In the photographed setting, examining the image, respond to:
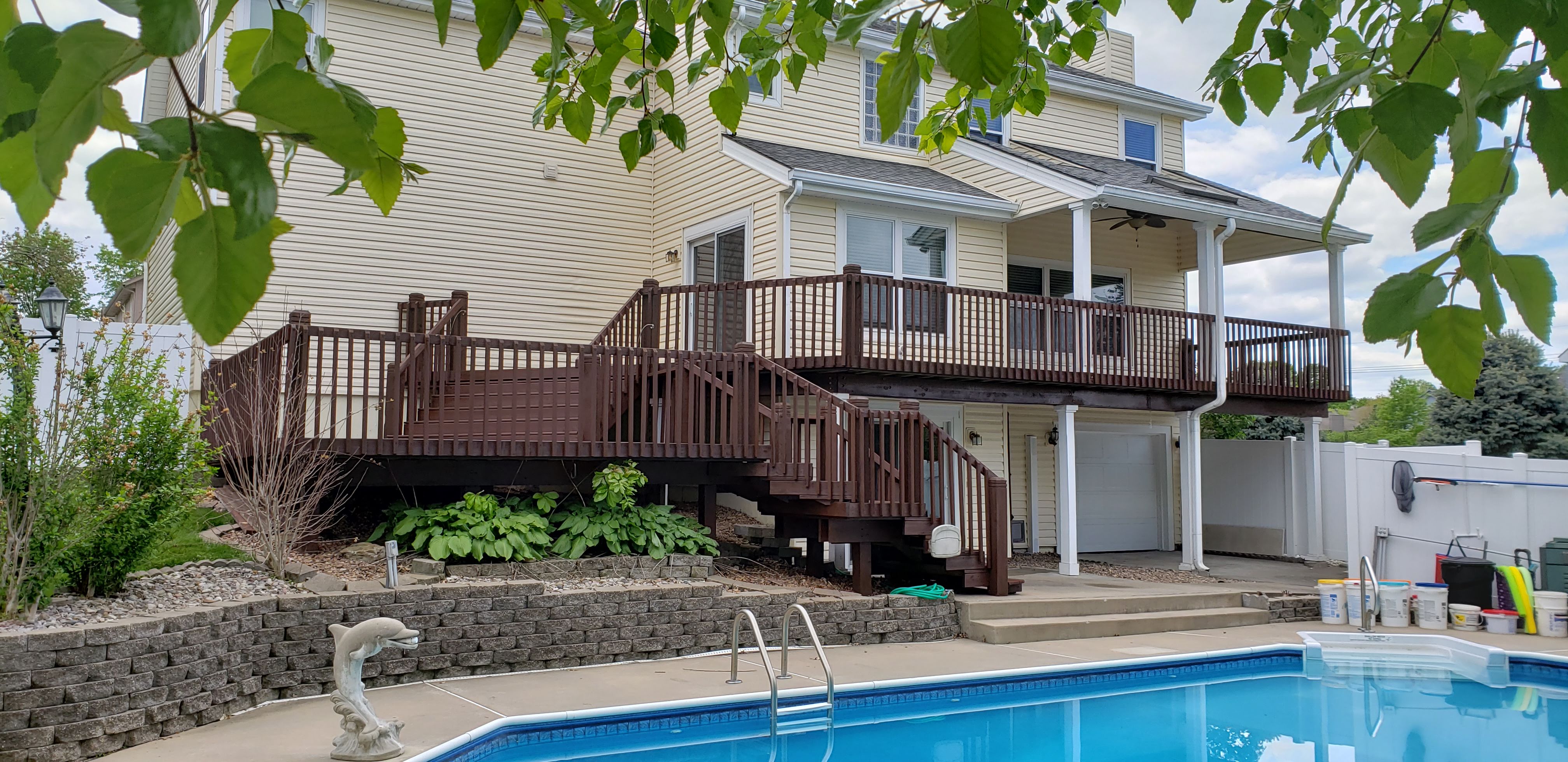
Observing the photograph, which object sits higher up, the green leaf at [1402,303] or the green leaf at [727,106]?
the green leaf at [727,106]

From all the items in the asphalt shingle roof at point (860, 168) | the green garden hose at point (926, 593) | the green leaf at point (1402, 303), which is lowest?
the green garden hose at point (926, 593)

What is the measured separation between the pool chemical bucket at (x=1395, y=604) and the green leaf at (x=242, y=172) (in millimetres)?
14481

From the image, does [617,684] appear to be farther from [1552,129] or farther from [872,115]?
[872,115]

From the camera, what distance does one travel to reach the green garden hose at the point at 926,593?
1177 cm

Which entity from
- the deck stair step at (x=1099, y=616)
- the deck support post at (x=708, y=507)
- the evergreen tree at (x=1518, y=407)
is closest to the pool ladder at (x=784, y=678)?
the deck stair step at (x=1099, y=616)

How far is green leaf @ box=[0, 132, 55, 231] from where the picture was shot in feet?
3.26

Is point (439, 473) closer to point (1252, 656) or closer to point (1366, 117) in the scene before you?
point (1252, 656)

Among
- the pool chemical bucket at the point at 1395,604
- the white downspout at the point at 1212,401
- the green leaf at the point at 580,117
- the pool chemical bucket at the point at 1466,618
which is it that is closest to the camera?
the green leaf at the point at 580,117

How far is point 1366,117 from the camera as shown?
7.04ft

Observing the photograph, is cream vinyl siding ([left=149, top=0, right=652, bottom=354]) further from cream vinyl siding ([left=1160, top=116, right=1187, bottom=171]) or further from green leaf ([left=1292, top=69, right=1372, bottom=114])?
green leaf ([left=1292, top=69, right=1372, bottom=114])

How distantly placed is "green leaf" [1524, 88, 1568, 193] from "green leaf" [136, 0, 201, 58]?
150 centimetres

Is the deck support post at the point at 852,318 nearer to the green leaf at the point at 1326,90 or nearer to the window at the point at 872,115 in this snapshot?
the window at the point at 872,115

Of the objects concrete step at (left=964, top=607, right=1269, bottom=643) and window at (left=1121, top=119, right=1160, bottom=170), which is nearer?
concrete step at (left=964, top=607, right=1269, bottom=643)

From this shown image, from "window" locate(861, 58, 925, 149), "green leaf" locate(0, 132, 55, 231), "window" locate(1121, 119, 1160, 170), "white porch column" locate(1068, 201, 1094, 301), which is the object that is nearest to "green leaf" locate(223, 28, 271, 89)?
"green leaf" locate(0, 132, 55, 231)
